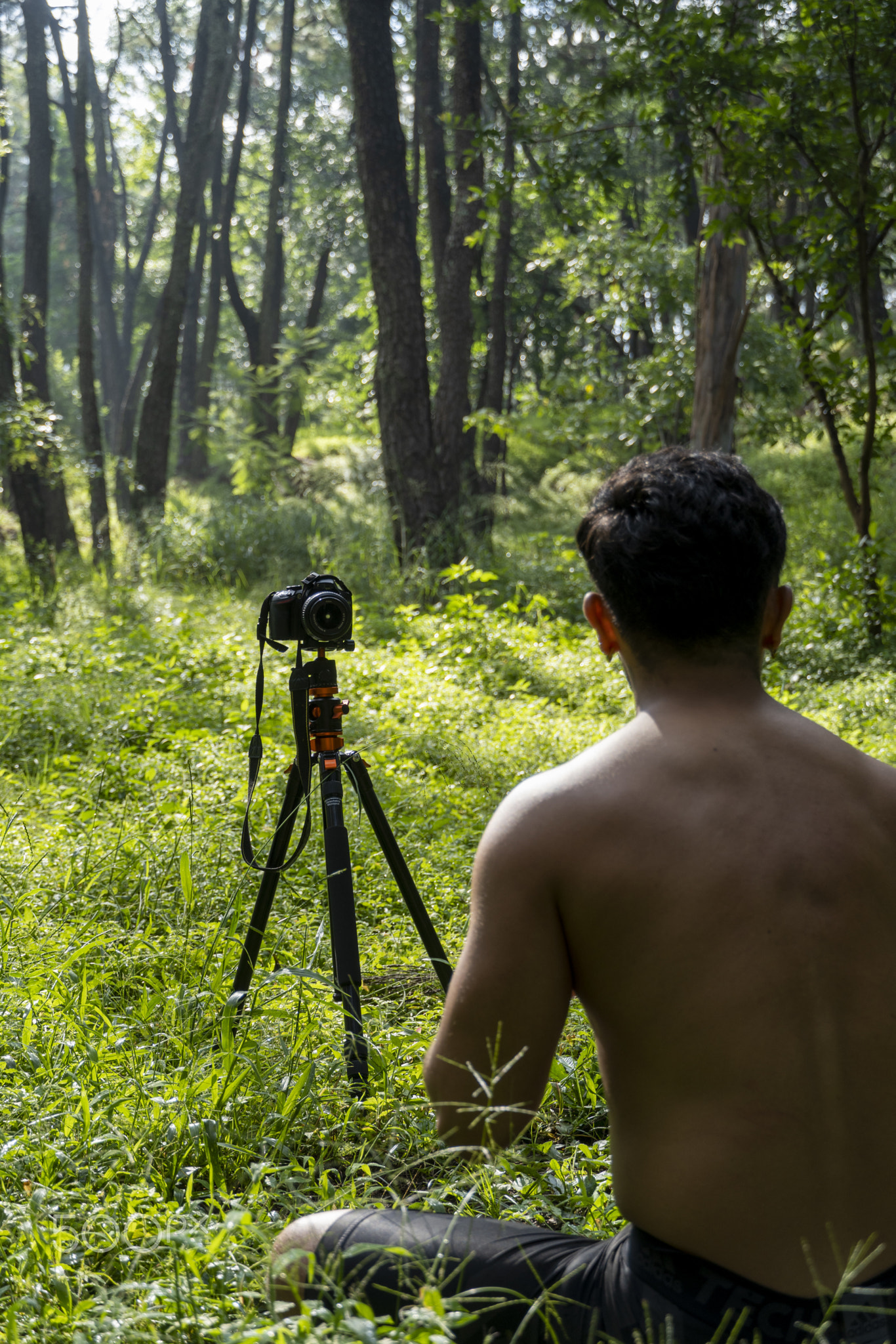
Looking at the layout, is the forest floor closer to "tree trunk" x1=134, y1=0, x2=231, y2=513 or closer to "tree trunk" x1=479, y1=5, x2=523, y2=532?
"tree trunk" x1=134, y1=0, x2=231, y2=513

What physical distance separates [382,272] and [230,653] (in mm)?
4058

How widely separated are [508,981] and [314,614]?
1394 mm

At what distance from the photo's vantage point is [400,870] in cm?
269

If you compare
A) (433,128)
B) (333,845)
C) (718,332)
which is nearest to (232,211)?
(433,128)

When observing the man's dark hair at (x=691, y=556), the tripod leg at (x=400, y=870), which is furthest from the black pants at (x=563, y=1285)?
the tripod leg at (x=400, y=870)

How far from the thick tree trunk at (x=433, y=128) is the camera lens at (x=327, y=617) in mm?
8904

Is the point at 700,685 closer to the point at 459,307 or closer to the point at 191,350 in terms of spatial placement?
the point at 459,307

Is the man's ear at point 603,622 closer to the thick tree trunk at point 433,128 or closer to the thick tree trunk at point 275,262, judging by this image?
the thick tree trunk at point 433,128

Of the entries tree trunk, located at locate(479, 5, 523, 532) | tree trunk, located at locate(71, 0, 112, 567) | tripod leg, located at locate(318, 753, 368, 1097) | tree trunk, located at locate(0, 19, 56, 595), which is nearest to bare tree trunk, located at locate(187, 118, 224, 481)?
tree trunk, located at locate(71, 0, 112, 567)

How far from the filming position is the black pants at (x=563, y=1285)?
1.22m

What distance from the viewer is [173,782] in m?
4.53

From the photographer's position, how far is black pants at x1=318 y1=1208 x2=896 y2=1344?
4.00 ft

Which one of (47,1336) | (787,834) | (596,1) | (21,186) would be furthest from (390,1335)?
(21,186)

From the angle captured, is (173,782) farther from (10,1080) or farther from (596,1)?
(596,1)
